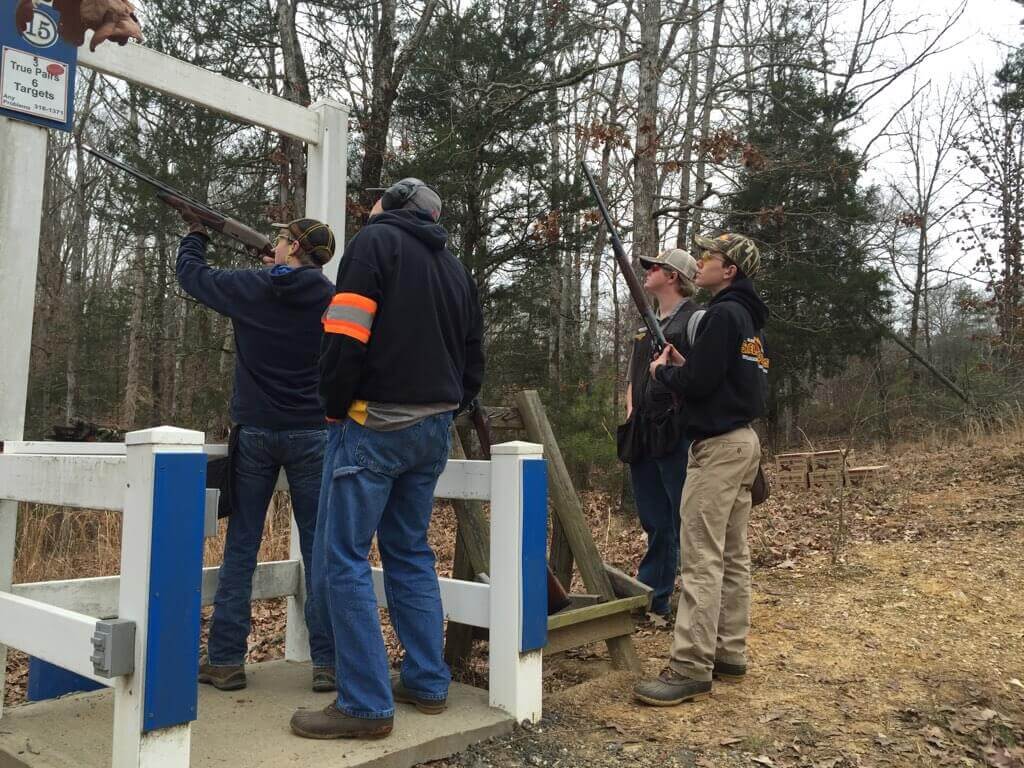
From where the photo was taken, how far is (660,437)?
4707 millimetres

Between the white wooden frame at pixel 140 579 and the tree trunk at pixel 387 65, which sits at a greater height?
the tree trunk at pixel 387 65

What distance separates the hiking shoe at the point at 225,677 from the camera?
3436 mm

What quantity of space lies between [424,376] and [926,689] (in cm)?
272

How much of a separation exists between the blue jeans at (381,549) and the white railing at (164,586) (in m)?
0.30

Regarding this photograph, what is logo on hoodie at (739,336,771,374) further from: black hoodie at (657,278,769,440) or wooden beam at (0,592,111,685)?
wooden beam at (0,592,111,685)

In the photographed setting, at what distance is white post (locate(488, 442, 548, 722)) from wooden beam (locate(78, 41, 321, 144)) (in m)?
2.01

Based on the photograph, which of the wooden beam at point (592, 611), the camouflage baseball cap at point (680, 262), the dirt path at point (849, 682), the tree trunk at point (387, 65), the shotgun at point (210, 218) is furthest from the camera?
the tree trunk at point (387, 65)

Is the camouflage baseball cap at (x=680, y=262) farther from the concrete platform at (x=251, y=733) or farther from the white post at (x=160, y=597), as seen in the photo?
the white post at (x=160, y=597)

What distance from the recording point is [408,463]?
2.96m

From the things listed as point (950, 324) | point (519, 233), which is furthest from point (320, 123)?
point (950, 324)

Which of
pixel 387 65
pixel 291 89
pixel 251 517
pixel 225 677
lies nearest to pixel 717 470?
pixel 251 517

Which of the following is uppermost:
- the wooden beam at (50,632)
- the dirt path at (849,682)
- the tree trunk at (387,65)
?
the tree trunk at (387,65)

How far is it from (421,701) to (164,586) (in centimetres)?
126

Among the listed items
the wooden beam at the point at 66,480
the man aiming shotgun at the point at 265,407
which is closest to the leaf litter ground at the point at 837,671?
the man aiming shotgun at the point at 265,407
